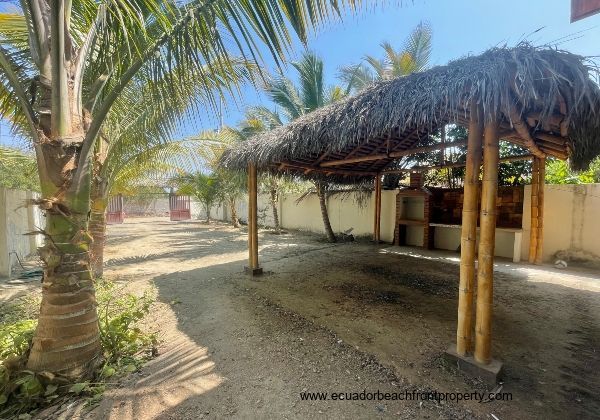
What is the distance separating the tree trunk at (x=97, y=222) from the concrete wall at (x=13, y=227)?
30.2 inches

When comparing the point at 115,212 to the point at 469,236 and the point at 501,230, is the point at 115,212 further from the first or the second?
the point at 469,236

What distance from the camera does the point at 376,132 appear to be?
2.89m

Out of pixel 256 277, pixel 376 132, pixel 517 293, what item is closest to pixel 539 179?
pixel 517 293

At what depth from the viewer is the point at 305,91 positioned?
8453 millimetres

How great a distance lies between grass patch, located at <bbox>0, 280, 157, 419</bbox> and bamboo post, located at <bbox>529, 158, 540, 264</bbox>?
7021mm

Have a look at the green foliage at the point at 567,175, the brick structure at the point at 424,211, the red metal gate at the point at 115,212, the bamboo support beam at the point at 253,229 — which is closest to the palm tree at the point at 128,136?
the bamboo support beam at the point at 253,229

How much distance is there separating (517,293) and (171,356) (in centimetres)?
470

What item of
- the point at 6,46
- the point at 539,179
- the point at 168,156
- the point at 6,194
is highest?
the point at 6,46

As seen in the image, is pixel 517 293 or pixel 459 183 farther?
pixel 459 183

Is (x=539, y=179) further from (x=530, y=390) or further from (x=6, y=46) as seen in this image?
(x=6, y=46)

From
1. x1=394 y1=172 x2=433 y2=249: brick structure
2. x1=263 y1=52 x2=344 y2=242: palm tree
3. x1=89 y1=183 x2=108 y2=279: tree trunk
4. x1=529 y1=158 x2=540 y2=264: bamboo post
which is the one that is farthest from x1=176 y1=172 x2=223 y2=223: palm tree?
x1=529 y1=158 x2=540 y2=264: bamboo post

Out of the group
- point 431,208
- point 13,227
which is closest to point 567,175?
point 431,208

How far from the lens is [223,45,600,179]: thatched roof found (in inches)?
74.3

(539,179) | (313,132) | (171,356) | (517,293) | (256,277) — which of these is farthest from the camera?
(539,179)
